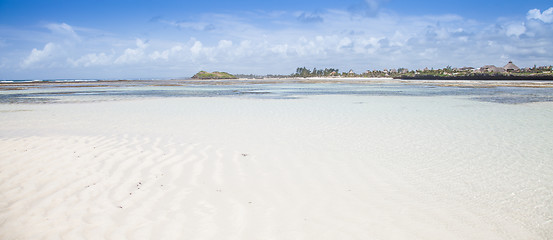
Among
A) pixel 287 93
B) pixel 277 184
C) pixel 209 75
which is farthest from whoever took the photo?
pixel 209 75

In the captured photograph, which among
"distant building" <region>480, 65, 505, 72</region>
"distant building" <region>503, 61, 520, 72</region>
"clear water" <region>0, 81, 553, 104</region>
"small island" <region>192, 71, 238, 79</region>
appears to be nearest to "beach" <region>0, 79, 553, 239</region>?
"clear water" <region>0, 81, 553, 104</region>

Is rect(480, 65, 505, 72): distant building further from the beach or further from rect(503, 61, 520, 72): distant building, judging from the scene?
the beach

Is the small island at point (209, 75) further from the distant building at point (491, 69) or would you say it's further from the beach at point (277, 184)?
the beach at point (277, 184)

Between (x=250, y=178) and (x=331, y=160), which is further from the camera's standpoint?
(x=331, y=160)

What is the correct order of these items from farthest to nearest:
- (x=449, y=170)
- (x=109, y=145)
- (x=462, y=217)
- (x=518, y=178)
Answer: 1. (x=109, y=145)
2. (x=449, y=170)
3. (x=518, y=178)
4. (x=462, y=217)

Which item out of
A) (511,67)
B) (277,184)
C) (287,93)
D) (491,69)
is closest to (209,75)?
(491,69)

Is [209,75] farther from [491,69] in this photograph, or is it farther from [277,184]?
[277,184]

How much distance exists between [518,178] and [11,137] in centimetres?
1217

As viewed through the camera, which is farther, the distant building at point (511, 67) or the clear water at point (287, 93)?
the distant building at point (511, 67)

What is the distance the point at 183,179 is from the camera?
5.30 meters

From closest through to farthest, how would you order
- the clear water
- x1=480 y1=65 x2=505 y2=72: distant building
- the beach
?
the beach
the clear water
x1=480 y1=65 x2=505 y2=72: distant building

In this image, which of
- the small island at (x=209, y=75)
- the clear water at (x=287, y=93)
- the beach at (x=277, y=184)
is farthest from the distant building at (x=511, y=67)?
the small island at (x=209, y=75)

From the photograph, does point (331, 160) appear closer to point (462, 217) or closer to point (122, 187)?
point (462, 217)

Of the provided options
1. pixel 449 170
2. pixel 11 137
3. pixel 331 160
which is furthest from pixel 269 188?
pixel 11 137
